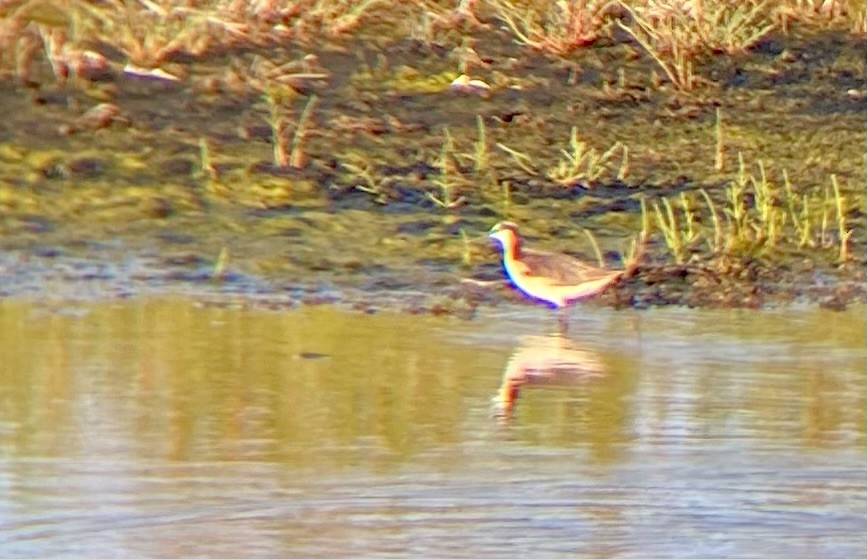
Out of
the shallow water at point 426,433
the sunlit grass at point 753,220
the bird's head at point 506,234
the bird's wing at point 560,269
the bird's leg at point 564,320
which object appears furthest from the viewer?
the sunlit grass at point 753,220

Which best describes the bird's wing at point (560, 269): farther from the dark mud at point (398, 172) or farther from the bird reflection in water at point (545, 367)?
the bird reflection in water at point (545, 367)

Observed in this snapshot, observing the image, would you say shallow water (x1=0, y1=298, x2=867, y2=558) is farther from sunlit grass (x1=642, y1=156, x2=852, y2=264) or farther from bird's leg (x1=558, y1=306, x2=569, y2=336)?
sunlit grass (x1=642, y1=156, x2=852, y2=264)

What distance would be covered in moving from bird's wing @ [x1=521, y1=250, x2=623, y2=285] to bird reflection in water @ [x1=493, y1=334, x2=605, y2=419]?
0.85 ft

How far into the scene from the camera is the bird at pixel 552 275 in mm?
6719

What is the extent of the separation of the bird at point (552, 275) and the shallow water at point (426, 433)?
0.08 m

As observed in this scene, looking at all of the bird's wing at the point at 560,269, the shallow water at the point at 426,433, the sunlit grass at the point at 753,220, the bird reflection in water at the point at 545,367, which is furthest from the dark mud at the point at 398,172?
the bird reflection in water at the point at 545,367

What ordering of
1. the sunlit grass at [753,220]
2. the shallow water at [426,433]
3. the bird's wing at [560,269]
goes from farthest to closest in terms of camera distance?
the sunlit grass at [753,220], the bird's wing at [560,269], the shallow water at [426,433]

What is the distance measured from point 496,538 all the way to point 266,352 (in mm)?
1662

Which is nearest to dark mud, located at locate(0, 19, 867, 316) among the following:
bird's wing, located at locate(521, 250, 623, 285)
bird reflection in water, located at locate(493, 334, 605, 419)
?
bird's wing, located at locate(521, 250, 623, 285)

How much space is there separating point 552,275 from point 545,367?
76 centimetres

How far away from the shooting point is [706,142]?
8234 millimetres

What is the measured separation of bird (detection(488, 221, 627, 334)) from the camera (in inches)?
265

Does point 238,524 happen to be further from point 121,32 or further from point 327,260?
point 121,32

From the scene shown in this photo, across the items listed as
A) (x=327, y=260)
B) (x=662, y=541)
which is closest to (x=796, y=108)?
(x=327, y=260)
